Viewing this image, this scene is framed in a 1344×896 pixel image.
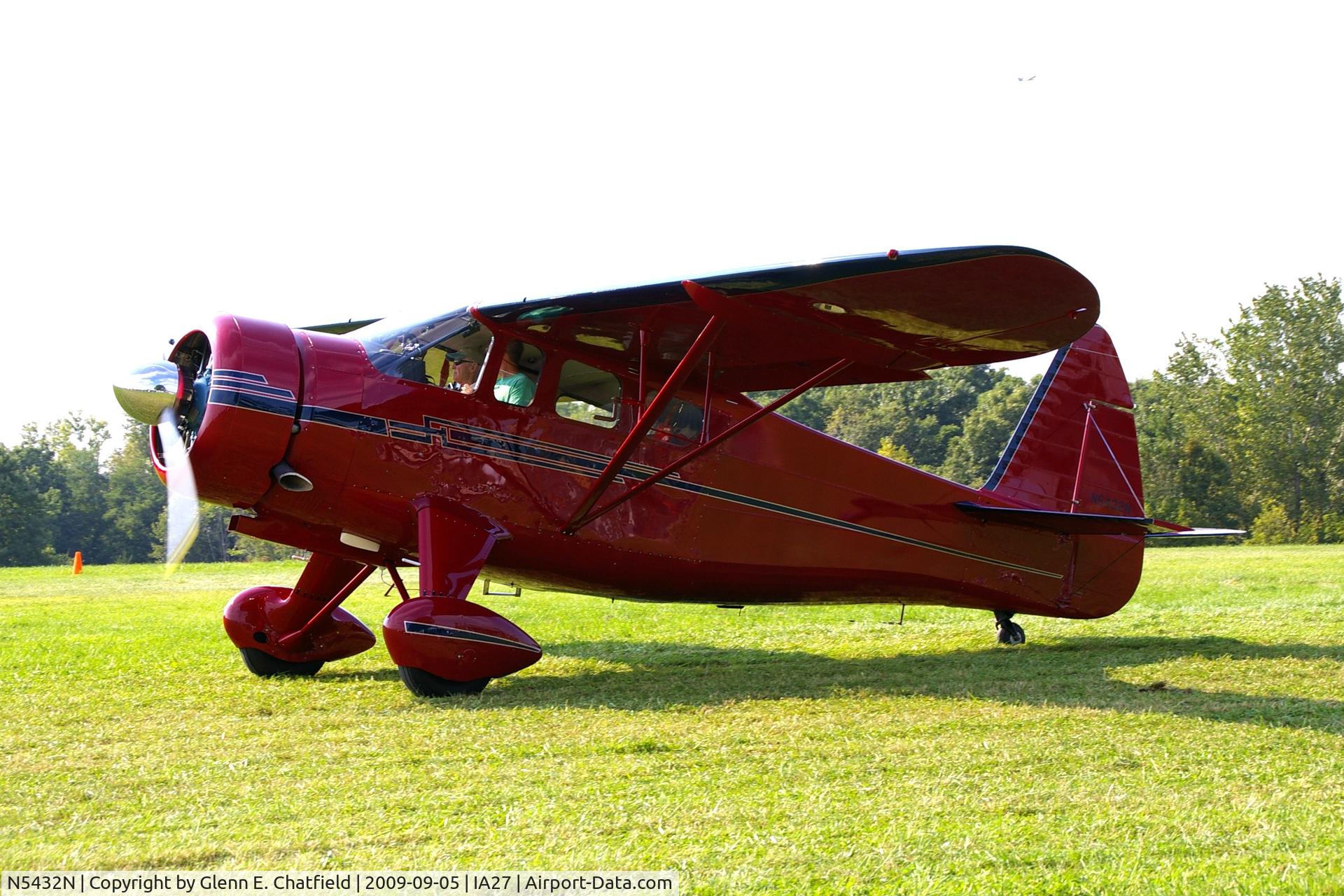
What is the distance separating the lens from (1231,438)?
202 ft

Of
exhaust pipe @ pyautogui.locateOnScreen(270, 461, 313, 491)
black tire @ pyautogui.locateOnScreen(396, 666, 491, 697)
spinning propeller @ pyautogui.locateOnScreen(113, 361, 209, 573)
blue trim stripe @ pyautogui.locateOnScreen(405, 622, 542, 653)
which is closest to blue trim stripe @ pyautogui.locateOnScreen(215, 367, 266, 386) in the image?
spinning propeller @ pyautogui.locateOnScreen(113, 361, 209, 573)

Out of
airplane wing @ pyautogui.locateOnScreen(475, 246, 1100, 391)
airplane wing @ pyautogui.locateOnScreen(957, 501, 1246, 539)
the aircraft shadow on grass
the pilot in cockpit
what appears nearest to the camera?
airplane wing @ pyautogui.locateOnScreen(475, 246, 1100, 391)

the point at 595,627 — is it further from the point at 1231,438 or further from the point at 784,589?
the point at 1231,438

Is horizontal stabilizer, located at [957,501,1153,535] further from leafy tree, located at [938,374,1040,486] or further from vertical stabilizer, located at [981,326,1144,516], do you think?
leafy tree, located at [938,374,1040,486]

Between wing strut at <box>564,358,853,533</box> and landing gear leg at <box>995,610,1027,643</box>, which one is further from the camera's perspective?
landing gear leg at <box>995,610,1027,643</box>

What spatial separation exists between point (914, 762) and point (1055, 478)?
618 centimetres

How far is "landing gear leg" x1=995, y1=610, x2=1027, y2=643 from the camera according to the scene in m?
10.1

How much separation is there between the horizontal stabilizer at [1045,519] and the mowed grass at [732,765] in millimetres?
1038

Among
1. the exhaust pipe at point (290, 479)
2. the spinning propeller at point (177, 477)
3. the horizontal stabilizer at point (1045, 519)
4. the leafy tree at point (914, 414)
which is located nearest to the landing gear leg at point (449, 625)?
the exhaust pipe at point (290, 479)

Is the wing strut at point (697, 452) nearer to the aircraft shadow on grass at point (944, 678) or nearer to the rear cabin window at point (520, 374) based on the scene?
the rear cabin window at point (520, 374)

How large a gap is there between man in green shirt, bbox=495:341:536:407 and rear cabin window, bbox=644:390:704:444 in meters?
0.91

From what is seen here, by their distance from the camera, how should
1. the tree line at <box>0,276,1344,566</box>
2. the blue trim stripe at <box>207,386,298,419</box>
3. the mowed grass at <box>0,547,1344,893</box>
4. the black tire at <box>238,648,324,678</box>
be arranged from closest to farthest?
1. the mowed grass at <box>0,547,1344,893</box>
2. the blue trim stripe at <box>207,386,298,419</box>
3. the black tire at <box>238,648,324,678</box>
4. the tree line at <box>0,276,1344,566</box>

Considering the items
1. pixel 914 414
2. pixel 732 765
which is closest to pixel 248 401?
pixel 732 765

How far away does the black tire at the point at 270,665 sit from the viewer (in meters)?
8.09
